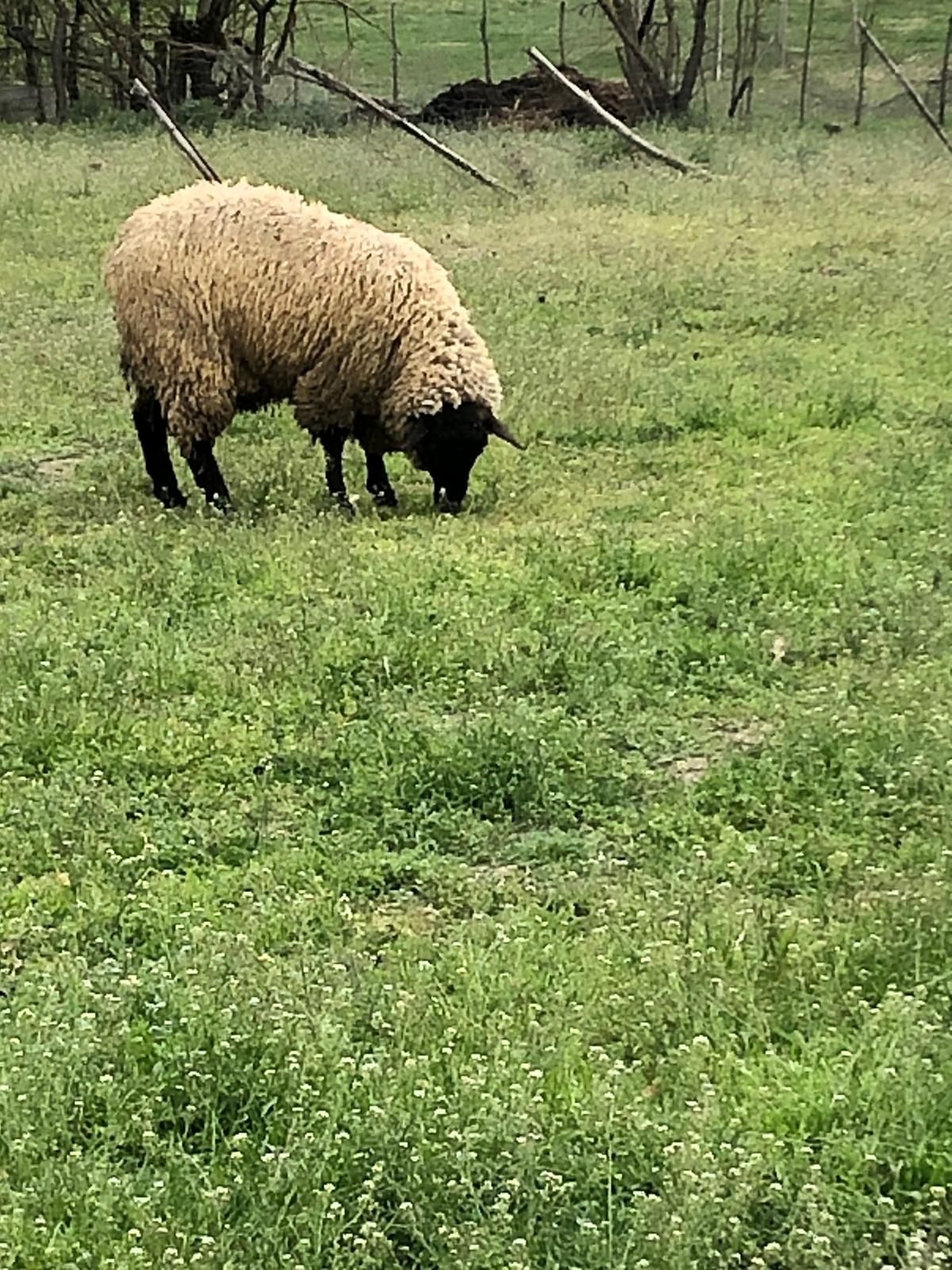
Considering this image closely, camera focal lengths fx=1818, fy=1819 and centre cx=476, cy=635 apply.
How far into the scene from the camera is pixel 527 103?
31859 millimetres

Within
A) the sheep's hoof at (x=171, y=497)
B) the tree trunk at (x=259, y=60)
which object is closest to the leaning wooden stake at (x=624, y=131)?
the tree trunk at (x=259, y=60)

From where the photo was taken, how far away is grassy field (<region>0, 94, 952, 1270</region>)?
3.85 metres

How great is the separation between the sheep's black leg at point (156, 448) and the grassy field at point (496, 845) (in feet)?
0.67

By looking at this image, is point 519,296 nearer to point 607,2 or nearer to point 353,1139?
point 353,1139

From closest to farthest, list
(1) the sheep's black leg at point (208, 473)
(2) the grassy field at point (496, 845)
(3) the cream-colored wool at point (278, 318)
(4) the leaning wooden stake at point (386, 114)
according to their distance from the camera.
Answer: (2) the grassy field at point (496, 845), (3) the cream-colored wool at point (278, 318), (1) the sheep's black leg at point (208, 473), (4) the leaning wooden stake at point (386, 114)

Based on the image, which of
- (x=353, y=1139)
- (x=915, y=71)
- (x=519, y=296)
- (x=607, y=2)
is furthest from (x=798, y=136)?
(x=353, y=1139)

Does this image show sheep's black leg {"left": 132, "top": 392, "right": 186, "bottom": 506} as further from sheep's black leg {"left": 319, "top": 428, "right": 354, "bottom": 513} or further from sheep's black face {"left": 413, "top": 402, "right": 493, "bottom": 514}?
sheep's black face {"left": 413, "top": 402, "right": 493, "bottom": 514}

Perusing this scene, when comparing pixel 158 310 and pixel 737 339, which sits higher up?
pixel 158 310

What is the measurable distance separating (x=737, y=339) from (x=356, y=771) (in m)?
8.49

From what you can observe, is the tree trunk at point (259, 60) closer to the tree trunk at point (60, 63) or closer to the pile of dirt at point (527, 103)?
the pile of dirt at point (527, 103)

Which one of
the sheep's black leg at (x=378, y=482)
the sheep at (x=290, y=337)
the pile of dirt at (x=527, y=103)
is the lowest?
the pile of dirt at (x=527, y=103)

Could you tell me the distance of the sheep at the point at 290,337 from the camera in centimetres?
970

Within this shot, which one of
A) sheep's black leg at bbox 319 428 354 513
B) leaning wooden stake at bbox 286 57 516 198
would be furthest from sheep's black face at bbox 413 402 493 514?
leaning wooden stake at bbox 286 57 516 198

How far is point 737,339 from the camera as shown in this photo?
13.9m
